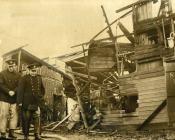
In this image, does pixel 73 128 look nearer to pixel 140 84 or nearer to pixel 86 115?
pixel 86 115

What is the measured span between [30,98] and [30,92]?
15 cm

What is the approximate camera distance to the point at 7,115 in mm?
6582

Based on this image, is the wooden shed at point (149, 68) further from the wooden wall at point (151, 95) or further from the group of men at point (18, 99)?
the group of men at point (18, 99)

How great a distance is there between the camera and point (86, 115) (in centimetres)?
1356

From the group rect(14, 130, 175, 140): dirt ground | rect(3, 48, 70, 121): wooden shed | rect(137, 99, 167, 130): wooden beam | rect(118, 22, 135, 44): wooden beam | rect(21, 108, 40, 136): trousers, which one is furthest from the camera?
rect(3, 48, 70, 121): wooden shed

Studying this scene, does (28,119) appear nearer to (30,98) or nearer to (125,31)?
(30,98)

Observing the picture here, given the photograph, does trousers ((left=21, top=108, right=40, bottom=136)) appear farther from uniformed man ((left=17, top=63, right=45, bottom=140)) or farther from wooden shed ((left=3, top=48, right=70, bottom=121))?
wooden shed ((left=3, top=48, right=70, bottom=121))

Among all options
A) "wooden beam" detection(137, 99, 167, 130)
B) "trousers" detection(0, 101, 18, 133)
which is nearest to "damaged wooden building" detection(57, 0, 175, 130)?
"wooden beam" detection(137, 99, 167, 130)

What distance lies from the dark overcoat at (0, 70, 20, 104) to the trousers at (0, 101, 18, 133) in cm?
11

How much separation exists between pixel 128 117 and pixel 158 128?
4.83ft

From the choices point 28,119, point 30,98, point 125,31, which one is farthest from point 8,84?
point 125,31

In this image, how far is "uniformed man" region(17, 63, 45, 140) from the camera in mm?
6504

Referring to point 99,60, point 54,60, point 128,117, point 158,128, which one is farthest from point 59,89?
point 158,128

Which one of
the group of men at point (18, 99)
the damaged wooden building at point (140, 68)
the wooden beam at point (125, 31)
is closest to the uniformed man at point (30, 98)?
the group of men at point (18, 99)
